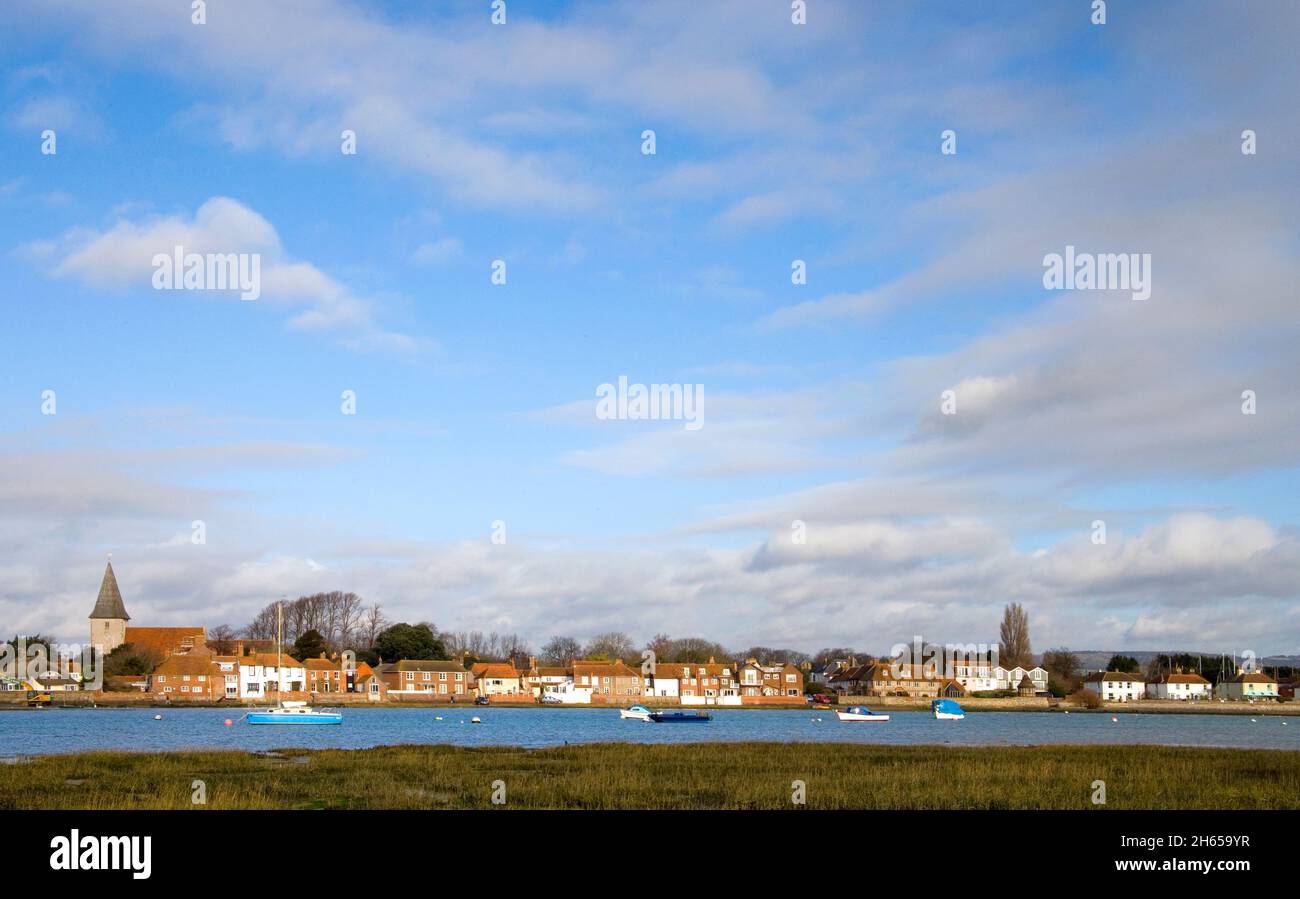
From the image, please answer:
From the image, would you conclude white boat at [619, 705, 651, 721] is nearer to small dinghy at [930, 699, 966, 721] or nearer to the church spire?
small dinghy at [930, 699, 966, 721]

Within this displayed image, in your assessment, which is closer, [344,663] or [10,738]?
[10,738]

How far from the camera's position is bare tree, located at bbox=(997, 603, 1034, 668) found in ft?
584

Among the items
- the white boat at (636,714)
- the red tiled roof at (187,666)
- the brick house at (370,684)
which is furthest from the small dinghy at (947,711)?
the red tiled roof at (187,666)

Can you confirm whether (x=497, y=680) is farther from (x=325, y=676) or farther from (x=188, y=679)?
(x=188, y=679)

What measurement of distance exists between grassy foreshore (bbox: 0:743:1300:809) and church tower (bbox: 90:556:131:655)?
13327cm

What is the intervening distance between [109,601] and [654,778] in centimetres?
15429

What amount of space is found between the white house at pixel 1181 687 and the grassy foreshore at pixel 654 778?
15237 cm

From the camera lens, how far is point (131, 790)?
106ft

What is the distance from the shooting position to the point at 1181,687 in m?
188

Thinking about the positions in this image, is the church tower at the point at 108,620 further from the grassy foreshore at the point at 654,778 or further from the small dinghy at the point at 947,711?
the grassy foreshore at the point at 654,778

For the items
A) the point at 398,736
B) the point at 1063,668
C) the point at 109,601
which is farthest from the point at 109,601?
the point at 1063,668
